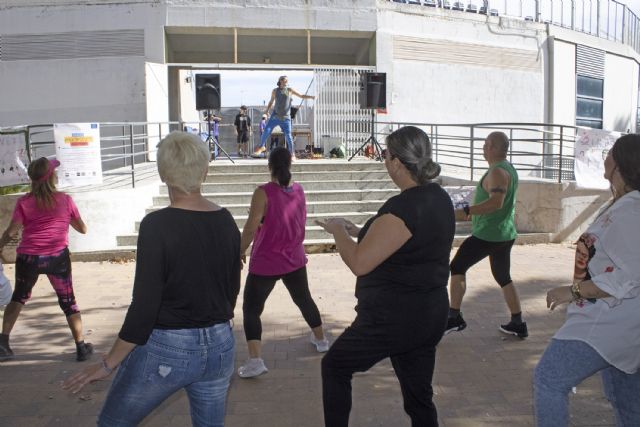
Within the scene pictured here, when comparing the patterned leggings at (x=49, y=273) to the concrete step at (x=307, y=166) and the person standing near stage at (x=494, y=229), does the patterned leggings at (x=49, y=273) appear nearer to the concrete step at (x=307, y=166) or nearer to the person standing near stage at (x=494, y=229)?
the person standing near stage at (x=494, y=229)

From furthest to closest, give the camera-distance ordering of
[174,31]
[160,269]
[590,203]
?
1. [174,31]
2. [590,203]
3. [160,269]

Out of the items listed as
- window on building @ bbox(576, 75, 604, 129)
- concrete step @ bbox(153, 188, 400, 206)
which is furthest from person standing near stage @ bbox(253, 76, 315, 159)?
window on building @ bbox(576, 75, 604, 129)

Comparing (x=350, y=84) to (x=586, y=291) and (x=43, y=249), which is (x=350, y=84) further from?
(x=586, y=291)

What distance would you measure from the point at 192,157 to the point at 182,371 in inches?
33.1

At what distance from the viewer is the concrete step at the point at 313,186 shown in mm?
11836

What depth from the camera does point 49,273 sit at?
16.8ft

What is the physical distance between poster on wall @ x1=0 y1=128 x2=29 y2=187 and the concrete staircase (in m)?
1.91

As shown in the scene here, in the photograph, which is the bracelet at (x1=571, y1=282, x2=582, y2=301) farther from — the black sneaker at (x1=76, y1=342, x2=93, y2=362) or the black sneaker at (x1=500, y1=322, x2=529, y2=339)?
the black sneaker at (x1=76, y1=342, x2=93, y2=362)

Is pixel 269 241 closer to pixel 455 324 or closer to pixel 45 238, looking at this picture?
pixel 45 238

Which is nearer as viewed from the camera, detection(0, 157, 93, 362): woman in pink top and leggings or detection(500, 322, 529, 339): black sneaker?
detection(0, 157, 93, 362): woman in pink top and leggings

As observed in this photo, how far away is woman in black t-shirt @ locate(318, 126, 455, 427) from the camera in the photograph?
2.87 meters

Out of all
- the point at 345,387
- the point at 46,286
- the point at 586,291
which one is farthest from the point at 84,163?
the point at 586,291

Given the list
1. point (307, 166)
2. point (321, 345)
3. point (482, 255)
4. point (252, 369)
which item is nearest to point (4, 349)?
point (252, 369)

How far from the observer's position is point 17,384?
4.70 m
